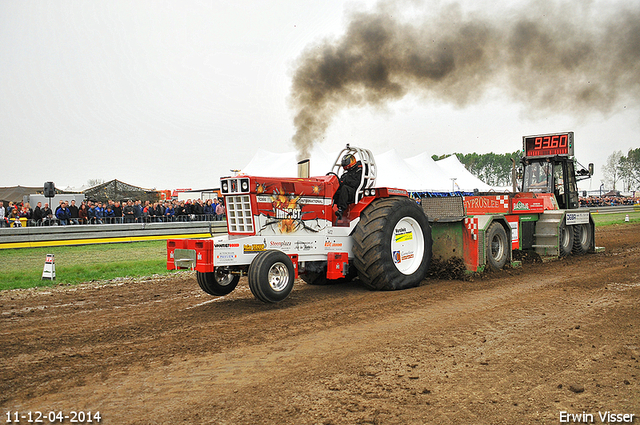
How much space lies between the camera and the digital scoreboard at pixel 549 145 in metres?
13.2

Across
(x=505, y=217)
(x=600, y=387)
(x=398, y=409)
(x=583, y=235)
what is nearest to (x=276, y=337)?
(x=398, y=409)

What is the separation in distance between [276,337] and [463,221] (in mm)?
5148

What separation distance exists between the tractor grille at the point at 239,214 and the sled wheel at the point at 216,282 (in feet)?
2.11

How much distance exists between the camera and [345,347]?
191 inches

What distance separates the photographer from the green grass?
1001 centimetres

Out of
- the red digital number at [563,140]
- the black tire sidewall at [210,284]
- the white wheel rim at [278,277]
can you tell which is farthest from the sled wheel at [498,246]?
the black tire sidewall at [210,284]

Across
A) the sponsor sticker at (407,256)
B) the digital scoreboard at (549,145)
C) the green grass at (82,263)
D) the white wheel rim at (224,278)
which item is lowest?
the green grass at (82,263)

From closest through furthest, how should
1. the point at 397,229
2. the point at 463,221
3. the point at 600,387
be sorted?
the point at 600,387 < the point at 397,229 < the point at 463,221

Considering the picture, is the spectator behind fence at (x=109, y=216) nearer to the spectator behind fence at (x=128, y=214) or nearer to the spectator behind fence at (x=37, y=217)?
the spectator behind fence at (x=128, y=214)

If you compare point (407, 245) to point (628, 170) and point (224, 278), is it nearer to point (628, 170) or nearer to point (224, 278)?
point (224, 278)

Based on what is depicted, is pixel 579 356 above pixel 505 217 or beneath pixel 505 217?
beneath

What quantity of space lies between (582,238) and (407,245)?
23.8 ft

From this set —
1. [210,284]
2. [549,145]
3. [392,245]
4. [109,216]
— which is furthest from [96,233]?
[549,145]

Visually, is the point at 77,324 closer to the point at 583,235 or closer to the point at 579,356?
the point at 579,356
